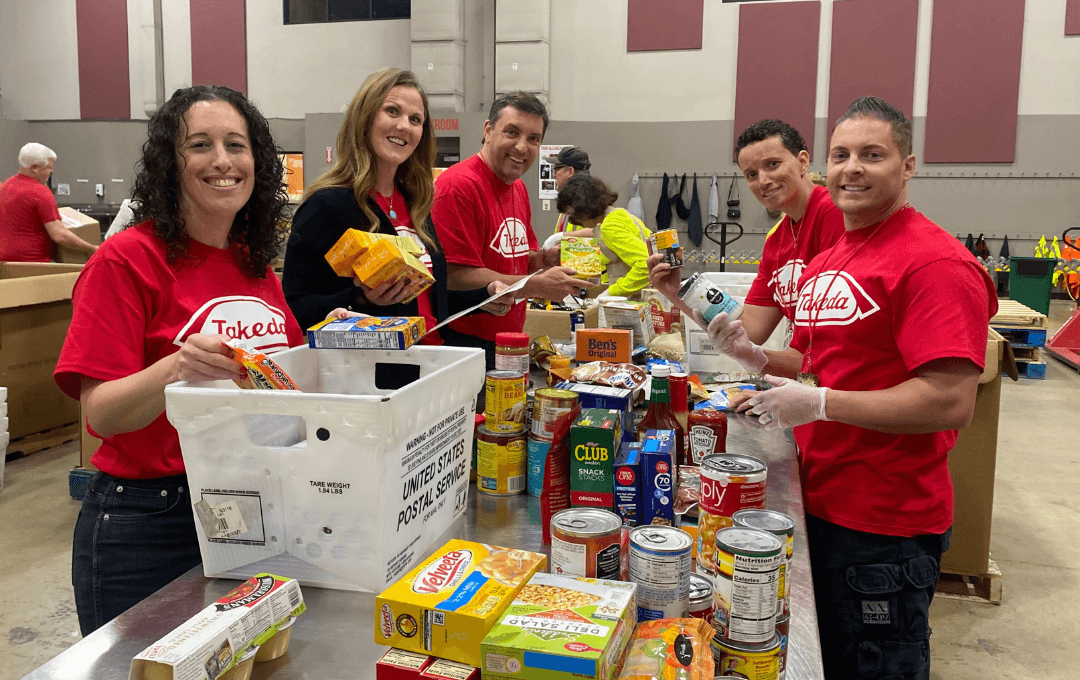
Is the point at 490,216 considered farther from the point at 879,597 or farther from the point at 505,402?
the point at 879,597

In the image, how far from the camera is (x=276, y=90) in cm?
1277

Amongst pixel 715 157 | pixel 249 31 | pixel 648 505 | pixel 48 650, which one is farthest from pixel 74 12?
pixel 648 505

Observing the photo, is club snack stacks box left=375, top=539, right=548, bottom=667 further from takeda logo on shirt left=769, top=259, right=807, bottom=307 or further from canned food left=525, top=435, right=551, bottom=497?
takeda logo on shirt left=769, top=259, right=807, bottom=307

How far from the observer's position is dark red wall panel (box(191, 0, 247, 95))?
12711 mm

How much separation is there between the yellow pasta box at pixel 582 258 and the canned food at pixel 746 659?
190cm

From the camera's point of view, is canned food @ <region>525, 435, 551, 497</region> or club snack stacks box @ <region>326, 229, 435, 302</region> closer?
canned food @ <region>525, 435, 551, 497</region>

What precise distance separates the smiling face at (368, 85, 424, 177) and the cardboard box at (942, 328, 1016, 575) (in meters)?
2.49

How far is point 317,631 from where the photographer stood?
Answer: 47.9 inches

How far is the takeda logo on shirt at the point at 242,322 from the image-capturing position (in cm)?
159

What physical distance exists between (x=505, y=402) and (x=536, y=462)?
0.16m

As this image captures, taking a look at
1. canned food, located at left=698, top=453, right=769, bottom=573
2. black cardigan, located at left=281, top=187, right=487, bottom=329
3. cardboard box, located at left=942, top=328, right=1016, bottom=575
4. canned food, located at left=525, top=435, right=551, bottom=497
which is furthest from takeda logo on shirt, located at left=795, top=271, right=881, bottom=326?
cardboard box, located at left=942, top=328, right=1016, bottom=575

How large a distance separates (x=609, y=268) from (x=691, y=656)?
5.08 meters

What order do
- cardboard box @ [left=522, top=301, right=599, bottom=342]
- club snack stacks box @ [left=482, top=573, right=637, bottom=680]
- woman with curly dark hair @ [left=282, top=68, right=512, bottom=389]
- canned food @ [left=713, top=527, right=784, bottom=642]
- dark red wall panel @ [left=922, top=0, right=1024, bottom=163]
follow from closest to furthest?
club snack stacks box @ [left=482, top=573, right=637, bottom=680], canned food @ [left=713, top=527, right=784, bottom=642], woman with curly dark hair @ [left=282, top=68, right=512, bottom=389], cardboard box @ [left=522, top=301, right=599, bottom=342], dark red wall panel @ [left=922, top=0, right=1024, bottom=163]

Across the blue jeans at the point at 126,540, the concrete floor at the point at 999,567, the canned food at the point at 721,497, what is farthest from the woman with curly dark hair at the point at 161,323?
the concrete floor at the point at 999,567
